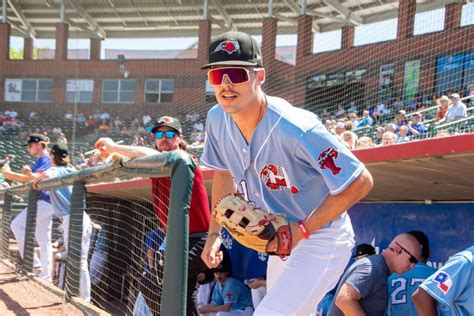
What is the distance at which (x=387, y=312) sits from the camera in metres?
4.33

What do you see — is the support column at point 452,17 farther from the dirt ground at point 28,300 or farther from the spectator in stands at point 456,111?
the dirt ground at point 28,300

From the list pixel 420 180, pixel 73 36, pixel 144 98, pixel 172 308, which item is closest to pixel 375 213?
pixel 420 180

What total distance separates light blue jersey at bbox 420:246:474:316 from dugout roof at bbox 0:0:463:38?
20197mm

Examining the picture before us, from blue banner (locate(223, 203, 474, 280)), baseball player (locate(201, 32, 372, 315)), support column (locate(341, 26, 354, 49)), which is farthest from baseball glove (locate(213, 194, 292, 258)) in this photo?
support column (locate(341, 26, 354, 49))

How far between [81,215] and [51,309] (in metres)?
0.77

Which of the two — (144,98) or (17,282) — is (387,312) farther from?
(144,98)

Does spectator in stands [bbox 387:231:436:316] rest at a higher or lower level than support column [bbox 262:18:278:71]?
lower

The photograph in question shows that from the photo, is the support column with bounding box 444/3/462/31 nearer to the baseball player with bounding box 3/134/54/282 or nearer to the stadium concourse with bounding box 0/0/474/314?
the stadium concourse with bounding box 0/0/474/314

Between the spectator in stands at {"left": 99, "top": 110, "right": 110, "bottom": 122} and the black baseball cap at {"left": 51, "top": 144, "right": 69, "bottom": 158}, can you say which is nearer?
the black baseball cap at {"left": 51, "top": 144, "right": 69, "bottom": 158}

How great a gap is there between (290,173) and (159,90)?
29.6m

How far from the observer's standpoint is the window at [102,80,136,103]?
3238cm

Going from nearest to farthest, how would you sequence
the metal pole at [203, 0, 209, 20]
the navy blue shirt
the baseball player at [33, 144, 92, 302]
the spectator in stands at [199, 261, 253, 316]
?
1. the baseball player at [33, 144, 92, 302]
2. the navy blue shirt
3. the spectator in stands at [199, 261, 253, 316]
4. the metal pole at [203, 0, 209, 20]

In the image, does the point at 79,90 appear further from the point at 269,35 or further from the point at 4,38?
the point at 269,35

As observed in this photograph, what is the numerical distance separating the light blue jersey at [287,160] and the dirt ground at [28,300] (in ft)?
8.43
